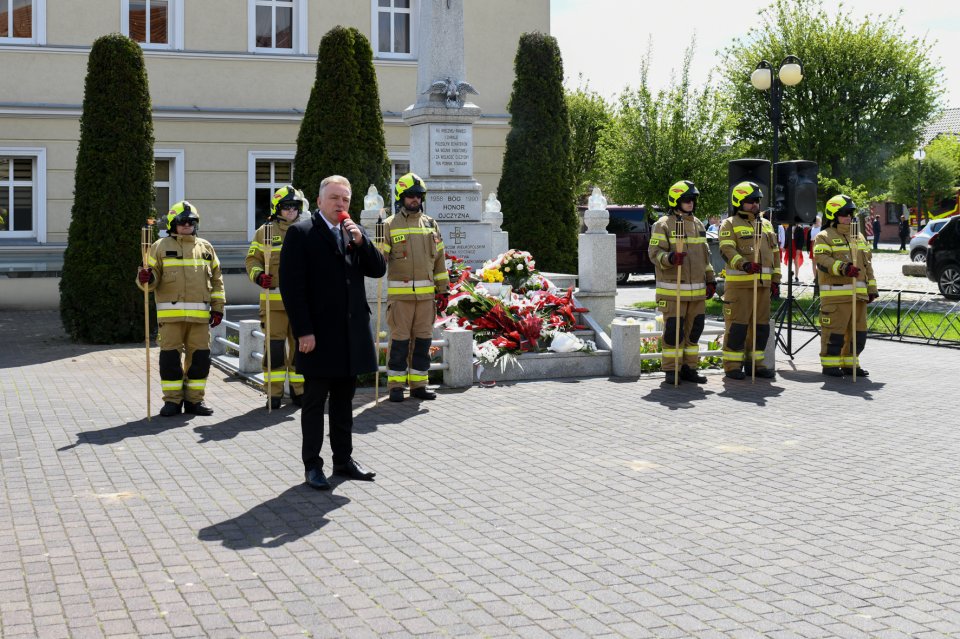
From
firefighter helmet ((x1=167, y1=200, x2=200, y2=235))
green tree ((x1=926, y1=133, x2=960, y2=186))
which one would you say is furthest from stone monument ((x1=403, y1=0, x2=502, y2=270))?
green tree ((x1=926, y1=133, x2=960, y2=186))

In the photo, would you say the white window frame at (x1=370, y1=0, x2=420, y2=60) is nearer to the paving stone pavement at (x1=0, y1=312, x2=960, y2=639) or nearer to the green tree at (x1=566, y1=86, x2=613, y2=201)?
the paving stone pavement at (x1=0, y1=312, x2=960, y2=639)

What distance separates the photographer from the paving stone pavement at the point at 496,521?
5.32 meters

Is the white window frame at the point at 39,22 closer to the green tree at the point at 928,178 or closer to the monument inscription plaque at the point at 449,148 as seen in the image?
the monument inscription plaque at the point at 449,148

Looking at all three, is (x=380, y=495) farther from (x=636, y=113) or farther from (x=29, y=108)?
(x=636, y=113)

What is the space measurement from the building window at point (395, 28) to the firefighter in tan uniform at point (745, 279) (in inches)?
549

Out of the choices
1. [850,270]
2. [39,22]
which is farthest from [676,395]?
[39,22]

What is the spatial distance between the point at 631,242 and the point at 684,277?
18.6 metres

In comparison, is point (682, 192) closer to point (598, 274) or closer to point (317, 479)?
point (598, 274)

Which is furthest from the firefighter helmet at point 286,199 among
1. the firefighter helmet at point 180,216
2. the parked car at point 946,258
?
the parked car at point 946,258

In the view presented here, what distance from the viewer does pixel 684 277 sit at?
12750 millimetres

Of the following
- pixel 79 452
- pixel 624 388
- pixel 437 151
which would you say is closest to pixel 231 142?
pixel 437 151

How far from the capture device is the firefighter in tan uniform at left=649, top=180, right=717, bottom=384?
12.7 meters

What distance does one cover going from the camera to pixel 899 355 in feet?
51.3

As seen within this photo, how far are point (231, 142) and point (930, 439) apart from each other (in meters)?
17.7
